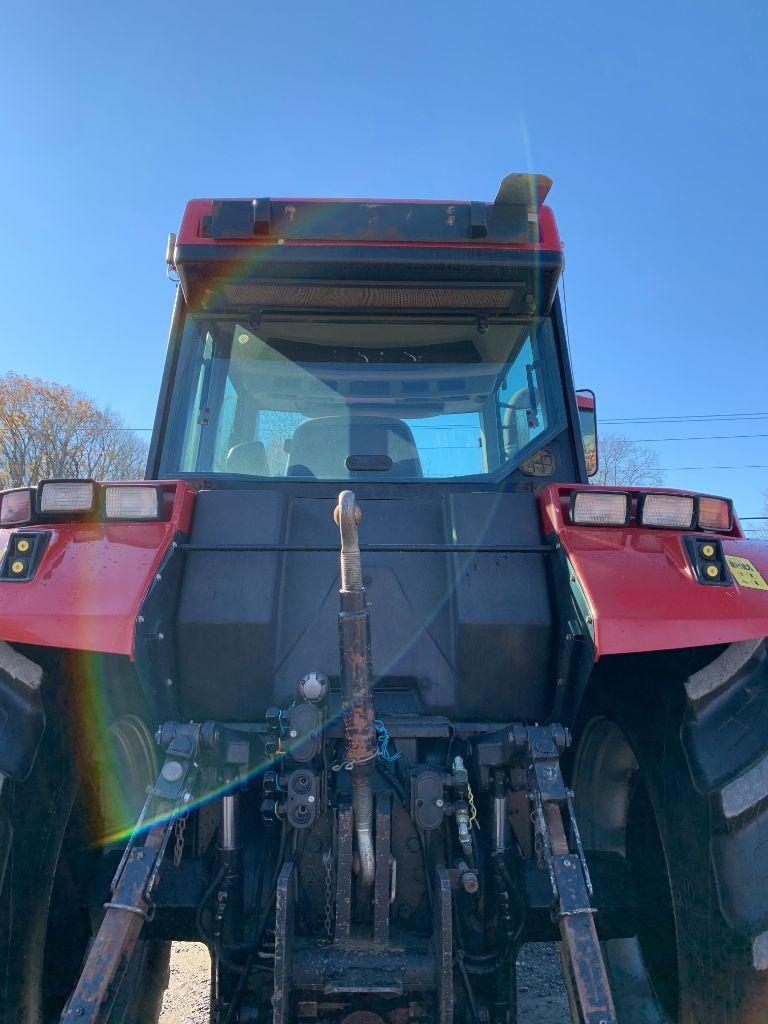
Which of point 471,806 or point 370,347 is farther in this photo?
point 370,347

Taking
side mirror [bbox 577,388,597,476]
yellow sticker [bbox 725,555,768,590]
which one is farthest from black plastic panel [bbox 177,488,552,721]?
side mirror [bbox 577,388,597,476]

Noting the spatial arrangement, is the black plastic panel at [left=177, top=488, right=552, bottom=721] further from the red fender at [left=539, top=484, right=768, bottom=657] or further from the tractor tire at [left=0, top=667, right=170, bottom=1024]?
the tractor tire at [left=0, top=667, right=170, bottom=1024]

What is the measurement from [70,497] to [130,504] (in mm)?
165

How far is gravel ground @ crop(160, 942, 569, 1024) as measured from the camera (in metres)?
2.73

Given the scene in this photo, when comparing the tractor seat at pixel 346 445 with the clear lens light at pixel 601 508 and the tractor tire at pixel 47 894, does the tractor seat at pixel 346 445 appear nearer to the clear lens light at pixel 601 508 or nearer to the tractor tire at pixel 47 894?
the clear lens light at pixel 601 508

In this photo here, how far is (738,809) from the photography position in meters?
1.66

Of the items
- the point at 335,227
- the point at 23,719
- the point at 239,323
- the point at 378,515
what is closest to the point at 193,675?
the point at 23,719

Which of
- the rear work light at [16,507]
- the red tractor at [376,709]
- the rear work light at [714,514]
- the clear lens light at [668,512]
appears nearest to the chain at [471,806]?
the red tractor at [376,709]

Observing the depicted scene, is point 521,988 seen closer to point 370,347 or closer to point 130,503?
point 130,503

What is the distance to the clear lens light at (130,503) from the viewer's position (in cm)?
207

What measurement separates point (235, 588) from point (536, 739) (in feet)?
3.17

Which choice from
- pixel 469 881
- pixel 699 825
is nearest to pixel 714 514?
pixel 699 825

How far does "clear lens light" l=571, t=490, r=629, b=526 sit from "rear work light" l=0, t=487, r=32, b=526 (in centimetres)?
161

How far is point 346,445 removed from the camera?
8.79ft
